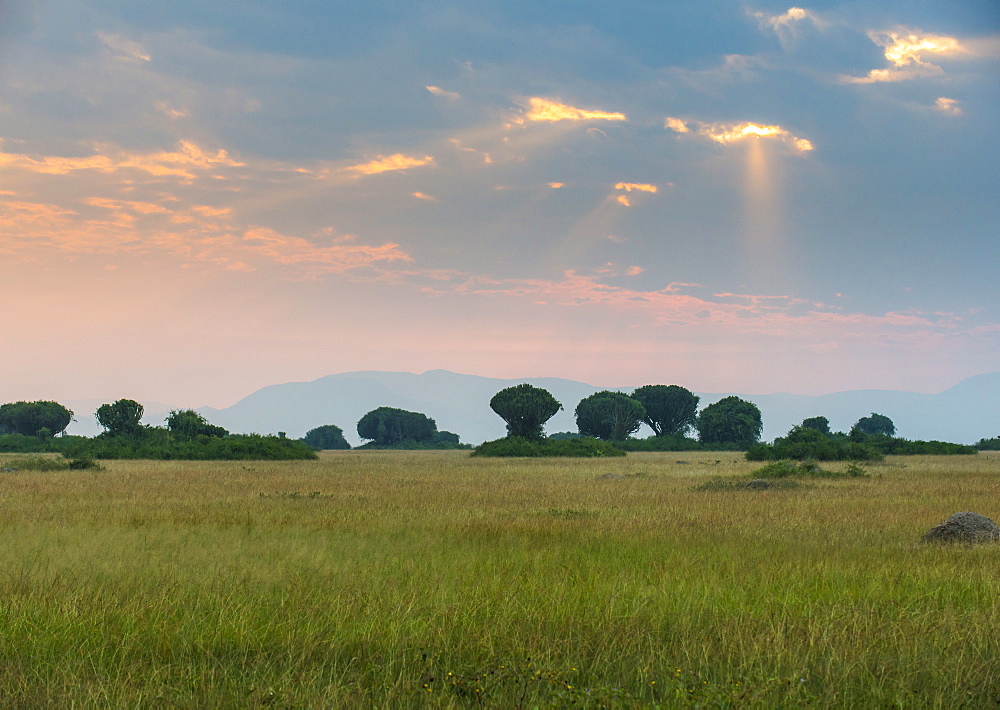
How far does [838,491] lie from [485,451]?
167ft

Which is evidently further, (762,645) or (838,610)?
(838,610)

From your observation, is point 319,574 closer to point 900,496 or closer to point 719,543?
point 719,543

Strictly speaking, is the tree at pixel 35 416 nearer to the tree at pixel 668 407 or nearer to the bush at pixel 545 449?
the bush at pixel 545 449

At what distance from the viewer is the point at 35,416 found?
355 feet

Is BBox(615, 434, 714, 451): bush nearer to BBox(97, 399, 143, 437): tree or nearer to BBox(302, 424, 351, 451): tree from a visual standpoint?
BBox(97, 399, 143, 437): tree

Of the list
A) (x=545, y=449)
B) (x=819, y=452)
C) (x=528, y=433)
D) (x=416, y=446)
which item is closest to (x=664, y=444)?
(x=528, y=433)

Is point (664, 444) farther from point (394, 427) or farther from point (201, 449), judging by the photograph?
point (201, 449)

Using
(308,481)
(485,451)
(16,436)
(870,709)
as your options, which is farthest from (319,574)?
(16,436)

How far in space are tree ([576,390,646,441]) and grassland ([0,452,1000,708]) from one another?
103386 millimetres

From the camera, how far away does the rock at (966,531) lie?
47.6 ft

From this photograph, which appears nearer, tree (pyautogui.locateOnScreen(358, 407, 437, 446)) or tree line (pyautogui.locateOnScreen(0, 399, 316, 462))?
tree line (pyautogui.locateOnScreen(0, 399, 316, 462))

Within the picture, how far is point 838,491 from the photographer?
1053 inches

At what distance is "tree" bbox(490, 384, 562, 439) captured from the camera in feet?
300

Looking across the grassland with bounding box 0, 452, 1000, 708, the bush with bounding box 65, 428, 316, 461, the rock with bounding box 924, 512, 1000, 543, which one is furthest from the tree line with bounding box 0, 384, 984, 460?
the grassland with bounding box 0, 452, 1000, 708
